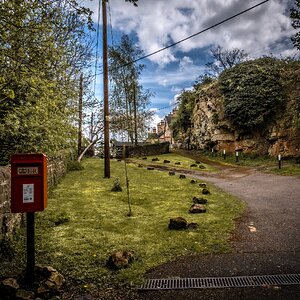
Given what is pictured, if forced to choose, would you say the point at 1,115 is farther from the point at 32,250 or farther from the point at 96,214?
the point at 32,250

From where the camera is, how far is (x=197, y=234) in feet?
17.2

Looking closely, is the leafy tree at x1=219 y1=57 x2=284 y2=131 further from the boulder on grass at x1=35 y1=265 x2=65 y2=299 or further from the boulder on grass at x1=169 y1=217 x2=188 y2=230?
the boulder on grass at x1=35 y1=265 x2=65 y2=299

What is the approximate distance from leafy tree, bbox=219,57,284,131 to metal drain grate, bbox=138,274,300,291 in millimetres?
20254

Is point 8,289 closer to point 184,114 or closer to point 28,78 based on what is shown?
point 28,78

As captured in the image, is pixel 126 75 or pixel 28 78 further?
pixel 126 75

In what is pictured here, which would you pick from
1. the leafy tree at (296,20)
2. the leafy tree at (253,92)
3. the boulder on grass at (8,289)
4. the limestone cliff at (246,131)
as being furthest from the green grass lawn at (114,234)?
the leafy tree at (253,92)

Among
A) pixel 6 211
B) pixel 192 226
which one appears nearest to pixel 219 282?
pixel 192 226

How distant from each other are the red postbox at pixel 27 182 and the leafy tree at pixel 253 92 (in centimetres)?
2140

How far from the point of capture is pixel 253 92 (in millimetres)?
22859

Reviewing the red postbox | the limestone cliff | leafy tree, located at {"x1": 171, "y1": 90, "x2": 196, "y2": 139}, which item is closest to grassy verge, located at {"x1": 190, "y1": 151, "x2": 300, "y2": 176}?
the limestone cliff

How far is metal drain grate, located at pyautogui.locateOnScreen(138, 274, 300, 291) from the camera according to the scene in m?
3.36

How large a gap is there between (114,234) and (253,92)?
20.9 meters

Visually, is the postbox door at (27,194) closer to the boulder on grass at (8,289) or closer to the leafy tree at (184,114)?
the boulder on grass at (8,289)

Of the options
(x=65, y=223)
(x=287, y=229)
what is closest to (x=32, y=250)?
(x=65, y=223)
